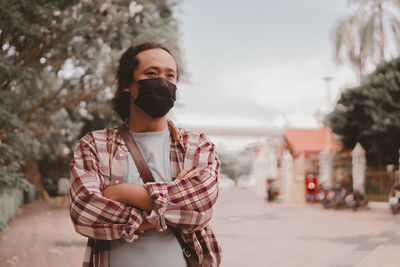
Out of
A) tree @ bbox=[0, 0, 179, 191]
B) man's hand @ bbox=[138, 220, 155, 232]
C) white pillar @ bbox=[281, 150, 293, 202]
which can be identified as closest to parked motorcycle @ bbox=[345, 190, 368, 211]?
white pillar @ bbox=[281, 150, 293, 202]

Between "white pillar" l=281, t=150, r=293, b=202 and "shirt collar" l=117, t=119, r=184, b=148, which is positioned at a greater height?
"shirt collar" l=117, t=119, r=184, b=148

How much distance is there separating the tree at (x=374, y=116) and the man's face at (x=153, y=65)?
17.7 m

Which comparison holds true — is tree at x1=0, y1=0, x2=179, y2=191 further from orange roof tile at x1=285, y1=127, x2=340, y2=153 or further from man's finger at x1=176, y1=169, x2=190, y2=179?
orange roof tile at x1=285, y1=127, x2=340, y2=153

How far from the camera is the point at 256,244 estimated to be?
9422 millimetres

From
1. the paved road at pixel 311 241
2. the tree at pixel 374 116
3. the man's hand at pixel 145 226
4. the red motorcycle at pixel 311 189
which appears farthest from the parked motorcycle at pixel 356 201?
the man's hand at pixel 145 226

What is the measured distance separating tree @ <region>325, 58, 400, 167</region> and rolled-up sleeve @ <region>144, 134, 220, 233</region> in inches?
697

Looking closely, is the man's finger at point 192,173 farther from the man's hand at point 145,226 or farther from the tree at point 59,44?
the tree at point 59,44

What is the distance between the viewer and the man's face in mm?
2025

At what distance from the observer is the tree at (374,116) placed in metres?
18.6

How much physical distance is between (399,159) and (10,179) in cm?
1647

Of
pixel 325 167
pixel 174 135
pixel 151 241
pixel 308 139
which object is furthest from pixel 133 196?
pixel 308 139

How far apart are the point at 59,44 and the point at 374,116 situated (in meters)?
14.2

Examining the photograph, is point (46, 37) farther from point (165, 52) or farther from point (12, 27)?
point (165, 52)

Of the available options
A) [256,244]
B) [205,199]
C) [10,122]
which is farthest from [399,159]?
[205,199]
